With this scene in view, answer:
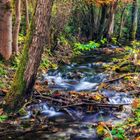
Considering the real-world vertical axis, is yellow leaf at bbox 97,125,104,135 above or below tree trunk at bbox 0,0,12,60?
below

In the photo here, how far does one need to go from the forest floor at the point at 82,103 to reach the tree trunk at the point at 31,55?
0.31 metres

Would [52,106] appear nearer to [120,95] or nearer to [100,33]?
[120,95]

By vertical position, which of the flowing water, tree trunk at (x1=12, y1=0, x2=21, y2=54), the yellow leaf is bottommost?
the flowing water

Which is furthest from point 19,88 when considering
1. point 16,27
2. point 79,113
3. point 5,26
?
point 16,27

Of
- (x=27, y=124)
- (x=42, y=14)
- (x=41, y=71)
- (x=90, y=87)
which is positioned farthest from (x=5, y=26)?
(x=27, y=124)

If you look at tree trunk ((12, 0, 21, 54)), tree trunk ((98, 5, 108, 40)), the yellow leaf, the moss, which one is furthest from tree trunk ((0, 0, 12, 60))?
tree trunk ((98, 5, 108, 40))

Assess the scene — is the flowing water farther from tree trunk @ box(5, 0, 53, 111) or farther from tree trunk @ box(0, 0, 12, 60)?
tree trunk @ box(0, 0, 12, 60)

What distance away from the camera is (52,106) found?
29.8 ft

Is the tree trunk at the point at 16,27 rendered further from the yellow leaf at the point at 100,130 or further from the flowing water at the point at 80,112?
the yellow leaf at the point at 100,130

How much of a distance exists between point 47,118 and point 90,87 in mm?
3412

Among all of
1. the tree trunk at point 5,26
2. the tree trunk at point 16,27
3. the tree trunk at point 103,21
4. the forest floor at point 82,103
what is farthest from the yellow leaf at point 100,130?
the tree trunk at point 103,21

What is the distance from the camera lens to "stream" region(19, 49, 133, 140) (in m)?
7.44

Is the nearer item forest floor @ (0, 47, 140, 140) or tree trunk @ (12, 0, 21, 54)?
forest floor @ (0, 47, 140, 140)

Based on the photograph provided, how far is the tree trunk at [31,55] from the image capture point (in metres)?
8.27
